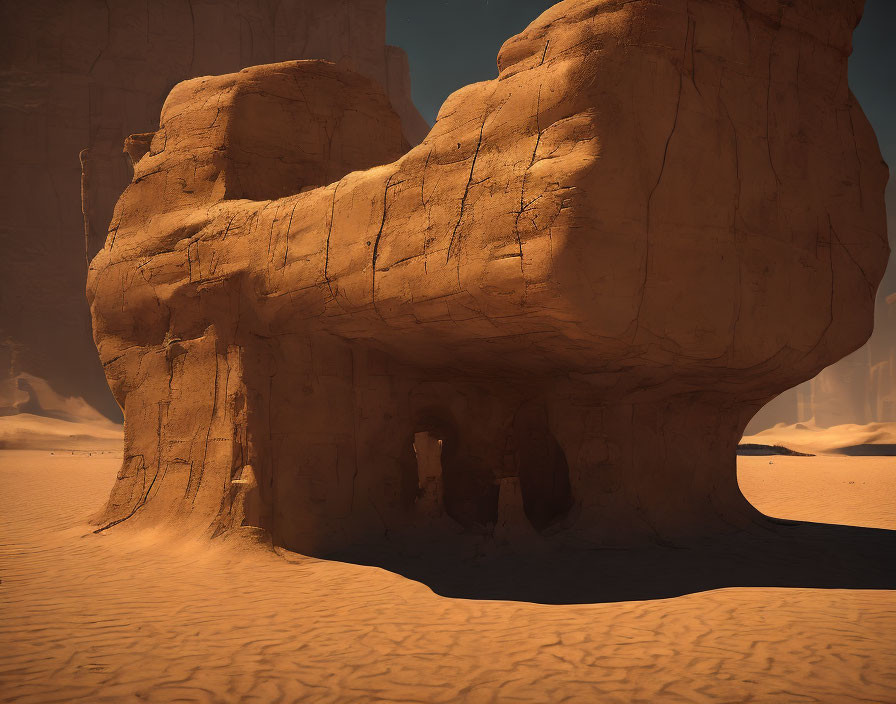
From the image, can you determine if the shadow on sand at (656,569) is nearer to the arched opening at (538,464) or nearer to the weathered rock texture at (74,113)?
the arched opening at (538,464)

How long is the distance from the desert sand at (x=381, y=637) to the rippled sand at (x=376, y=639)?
2 centimetres

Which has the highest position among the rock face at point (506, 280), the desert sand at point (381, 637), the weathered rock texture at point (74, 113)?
the weathered rock texture at point (74, 113)

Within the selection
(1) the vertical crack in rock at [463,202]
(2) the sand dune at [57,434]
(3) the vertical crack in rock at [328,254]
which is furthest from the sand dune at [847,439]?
(1) the vertical crack in rock at [463,202]

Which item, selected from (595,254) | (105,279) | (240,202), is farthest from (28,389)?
(595,254)

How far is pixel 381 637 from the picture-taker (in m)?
4.89

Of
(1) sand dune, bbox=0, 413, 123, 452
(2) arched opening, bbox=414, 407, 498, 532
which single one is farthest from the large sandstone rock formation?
(2) arched opening, bbox=414, 407, 498, 532

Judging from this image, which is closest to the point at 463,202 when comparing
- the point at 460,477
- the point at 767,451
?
the point at 460,477

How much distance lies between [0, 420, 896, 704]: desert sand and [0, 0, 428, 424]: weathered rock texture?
23569 mm

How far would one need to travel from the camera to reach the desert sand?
394 cm

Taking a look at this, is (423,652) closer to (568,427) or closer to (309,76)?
(568,427)

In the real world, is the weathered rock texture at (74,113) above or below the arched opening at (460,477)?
above

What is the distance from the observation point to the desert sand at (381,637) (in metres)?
3.94

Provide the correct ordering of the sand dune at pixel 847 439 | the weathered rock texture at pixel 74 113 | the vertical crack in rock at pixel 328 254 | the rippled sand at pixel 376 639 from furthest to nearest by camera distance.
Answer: the sand dune at pixel 847 439, the weathered rock texture at pixel 74 113, the vertical crack in rock at pixel 328 254, the rippled sand at pixel 376 639

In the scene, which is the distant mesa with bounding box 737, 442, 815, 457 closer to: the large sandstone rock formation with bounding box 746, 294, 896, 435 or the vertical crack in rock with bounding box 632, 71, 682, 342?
the large sandstone rock formation with bounding box 746, 294, 896, 435
